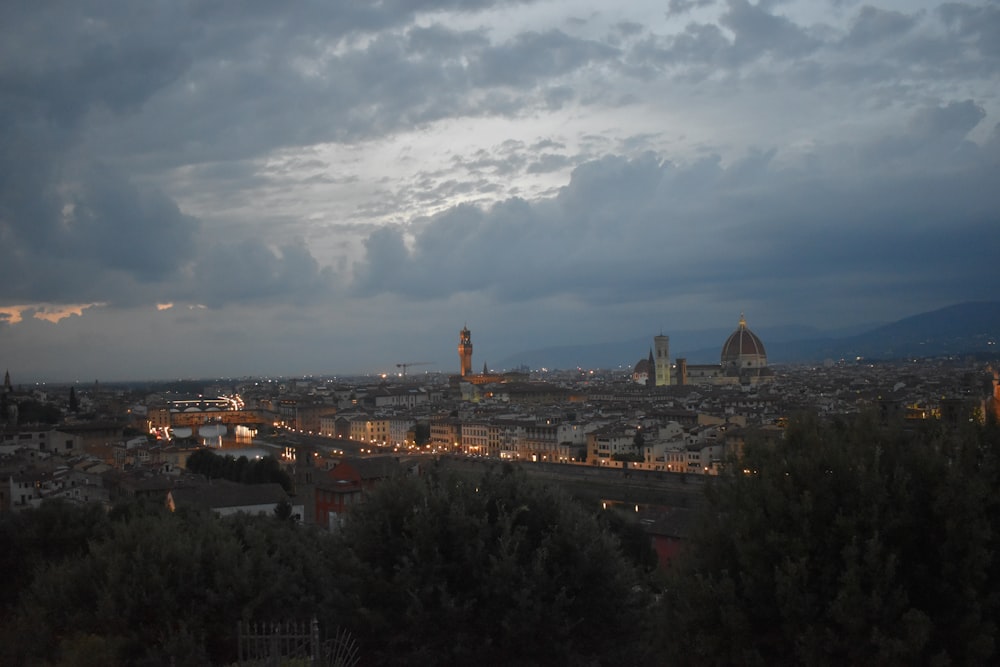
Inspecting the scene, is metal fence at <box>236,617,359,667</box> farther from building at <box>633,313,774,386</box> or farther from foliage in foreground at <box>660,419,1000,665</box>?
building at <box>633,313,774,386</box>

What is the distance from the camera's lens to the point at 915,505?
5508 mm

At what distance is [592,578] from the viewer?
297 inches

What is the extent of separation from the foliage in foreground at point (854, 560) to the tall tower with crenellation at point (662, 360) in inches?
3988

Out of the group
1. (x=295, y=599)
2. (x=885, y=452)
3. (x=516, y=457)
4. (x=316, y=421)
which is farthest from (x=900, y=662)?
(x=316, y=421)

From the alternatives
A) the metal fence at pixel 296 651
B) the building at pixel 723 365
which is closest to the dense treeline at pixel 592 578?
the metal fence at pixel 296 651

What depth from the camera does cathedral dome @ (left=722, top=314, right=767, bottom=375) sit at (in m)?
105

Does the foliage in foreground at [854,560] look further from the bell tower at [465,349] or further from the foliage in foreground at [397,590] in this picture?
the bell tower at [465,349]

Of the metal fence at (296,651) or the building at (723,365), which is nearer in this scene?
the metal fence at (296,651)

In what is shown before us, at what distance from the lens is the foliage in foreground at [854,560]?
516 centimetres

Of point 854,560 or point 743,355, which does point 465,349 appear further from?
point 854,560

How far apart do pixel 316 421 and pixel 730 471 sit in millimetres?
67006

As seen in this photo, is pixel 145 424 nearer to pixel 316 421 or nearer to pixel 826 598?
pixel 316 421

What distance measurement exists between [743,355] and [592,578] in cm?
10205

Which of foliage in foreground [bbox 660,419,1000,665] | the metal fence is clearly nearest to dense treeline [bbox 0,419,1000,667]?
foliage in foreground [bbox 660,419,1000,665]
